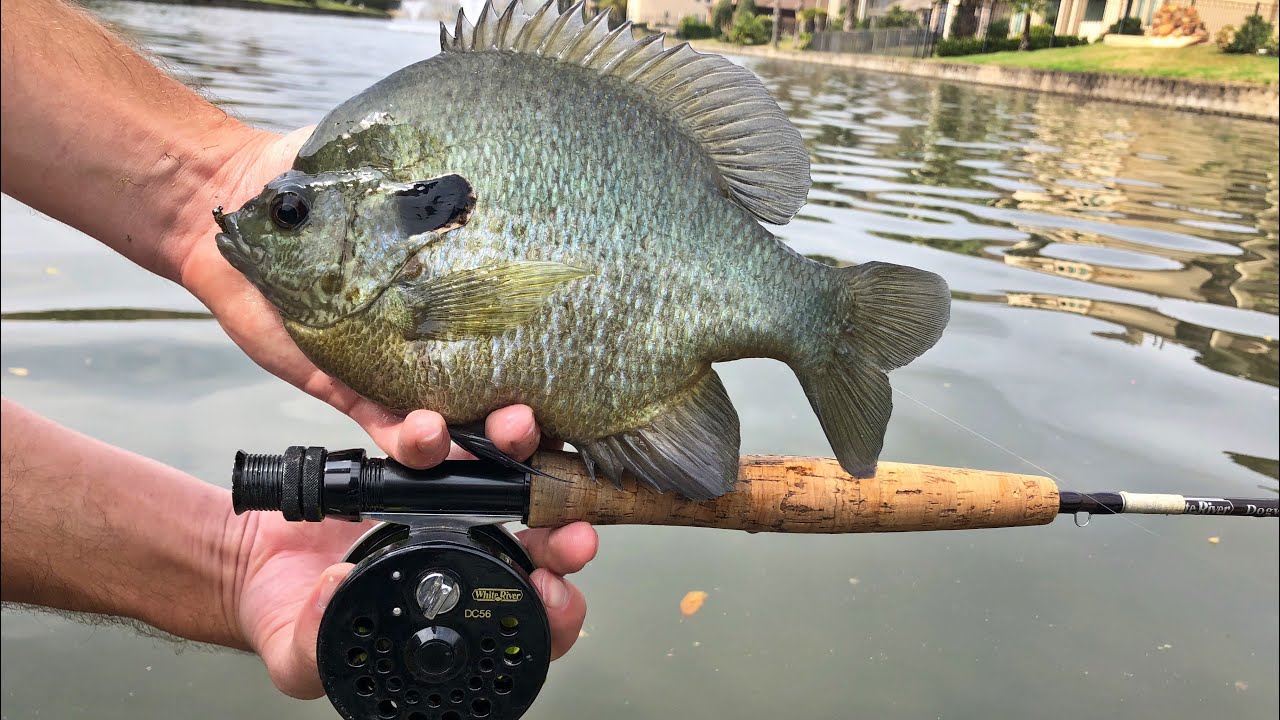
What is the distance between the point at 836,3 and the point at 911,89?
40.4 meters

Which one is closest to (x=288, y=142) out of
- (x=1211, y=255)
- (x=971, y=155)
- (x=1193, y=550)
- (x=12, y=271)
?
(x=1193, y=550)

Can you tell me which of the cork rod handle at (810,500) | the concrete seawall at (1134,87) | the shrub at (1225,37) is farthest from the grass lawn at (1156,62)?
the cork rod handle at (810,500)

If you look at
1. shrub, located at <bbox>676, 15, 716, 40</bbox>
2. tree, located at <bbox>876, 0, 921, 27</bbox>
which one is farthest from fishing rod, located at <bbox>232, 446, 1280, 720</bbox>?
shrub, located at <bbox>676, 15, 716, 40</bbox>

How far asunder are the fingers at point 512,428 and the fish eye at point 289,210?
39cm

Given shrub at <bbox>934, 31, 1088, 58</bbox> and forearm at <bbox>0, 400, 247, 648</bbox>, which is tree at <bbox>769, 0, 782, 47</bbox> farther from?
forearm at <bbox>0, 400, 247, 648</bbox>

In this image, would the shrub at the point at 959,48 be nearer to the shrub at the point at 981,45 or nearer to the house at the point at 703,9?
the shrub at the point at 981,45

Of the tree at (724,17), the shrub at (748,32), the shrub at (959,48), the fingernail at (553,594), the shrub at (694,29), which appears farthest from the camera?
the tree at (724,17)

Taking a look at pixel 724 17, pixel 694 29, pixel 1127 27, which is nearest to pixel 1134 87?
pixel 1127 27

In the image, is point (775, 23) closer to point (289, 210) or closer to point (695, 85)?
point (695, 85)

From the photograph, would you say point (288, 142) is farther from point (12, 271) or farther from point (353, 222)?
point (12, 271)

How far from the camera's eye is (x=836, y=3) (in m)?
63.1

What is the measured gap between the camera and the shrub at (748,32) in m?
58.8

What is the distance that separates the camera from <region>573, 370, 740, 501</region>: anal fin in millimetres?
1509

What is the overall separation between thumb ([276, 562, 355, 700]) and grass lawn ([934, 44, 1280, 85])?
93.5 feet
